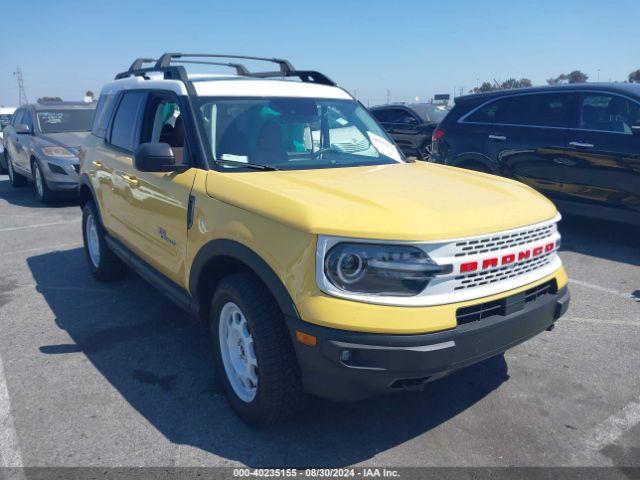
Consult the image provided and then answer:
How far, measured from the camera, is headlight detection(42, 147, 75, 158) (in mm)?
9617

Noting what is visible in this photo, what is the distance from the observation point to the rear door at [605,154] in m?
6.13

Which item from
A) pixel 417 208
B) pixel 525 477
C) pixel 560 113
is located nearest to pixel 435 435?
pixel 525 477

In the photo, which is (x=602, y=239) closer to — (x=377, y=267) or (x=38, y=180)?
(x=377, y=267)

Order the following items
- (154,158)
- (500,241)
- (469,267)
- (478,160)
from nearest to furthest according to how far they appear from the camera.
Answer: (469,267)
(500,241)
(154,158)
(478,160)

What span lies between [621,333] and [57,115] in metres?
10.4

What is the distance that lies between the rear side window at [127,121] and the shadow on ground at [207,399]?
146cm

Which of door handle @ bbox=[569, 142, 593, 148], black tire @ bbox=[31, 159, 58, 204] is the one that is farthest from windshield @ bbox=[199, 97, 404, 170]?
black tire @ bbox=[31, 159, 58, 204]

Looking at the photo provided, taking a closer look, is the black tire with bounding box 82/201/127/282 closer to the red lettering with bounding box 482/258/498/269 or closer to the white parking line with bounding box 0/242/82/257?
the white parking line with bounding box 0/242/82/257

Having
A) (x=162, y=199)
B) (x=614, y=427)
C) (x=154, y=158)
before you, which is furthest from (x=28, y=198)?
(x=614, y=427)

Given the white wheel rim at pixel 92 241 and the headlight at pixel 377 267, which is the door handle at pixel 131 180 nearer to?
the white wheel rim at pixel 92 241

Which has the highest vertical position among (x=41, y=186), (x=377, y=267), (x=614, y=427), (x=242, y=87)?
(x=242, y=87)

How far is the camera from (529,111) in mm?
7215

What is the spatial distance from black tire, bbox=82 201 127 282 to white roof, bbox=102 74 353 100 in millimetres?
1454

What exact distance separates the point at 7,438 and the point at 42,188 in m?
7.99
